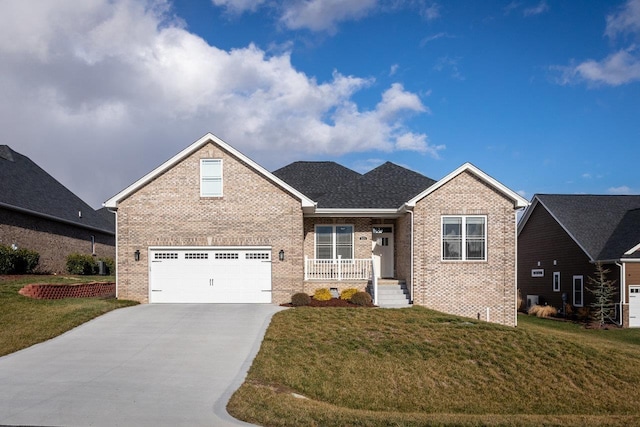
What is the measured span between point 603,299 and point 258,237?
52.8 feet

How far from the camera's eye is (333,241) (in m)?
23.3

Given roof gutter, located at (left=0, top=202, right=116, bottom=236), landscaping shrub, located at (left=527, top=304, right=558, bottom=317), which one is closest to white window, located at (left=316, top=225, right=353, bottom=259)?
landscaping shrub, located at (left=527, top=304, right=558, bottom=317)

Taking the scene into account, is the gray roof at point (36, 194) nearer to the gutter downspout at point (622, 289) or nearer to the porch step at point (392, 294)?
the porch step at point (392, 294)

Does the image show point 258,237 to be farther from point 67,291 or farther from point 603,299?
point 603,299

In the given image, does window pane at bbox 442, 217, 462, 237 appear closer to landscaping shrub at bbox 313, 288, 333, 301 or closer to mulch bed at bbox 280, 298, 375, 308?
mulch bed at bbox 280, 298, 375, 308

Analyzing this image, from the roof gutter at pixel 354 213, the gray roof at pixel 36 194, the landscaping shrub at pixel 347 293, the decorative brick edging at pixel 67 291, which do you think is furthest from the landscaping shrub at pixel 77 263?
the landscaping shrub at pixel 347 293

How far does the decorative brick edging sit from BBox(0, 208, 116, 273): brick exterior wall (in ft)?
20.8

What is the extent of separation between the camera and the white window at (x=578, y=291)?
27.7 m

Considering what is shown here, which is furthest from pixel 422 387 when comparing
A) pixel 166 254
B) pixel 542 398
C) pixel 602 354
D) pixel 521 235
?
pixel 521 235

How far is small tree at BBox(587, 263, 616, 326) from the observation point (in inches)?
974

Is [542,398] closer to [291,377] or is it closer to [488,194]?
[291,377]

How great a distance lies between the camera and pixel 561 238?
98.0ft

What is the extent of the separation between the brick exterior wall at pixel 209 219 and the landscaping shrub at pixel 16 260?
6127 mm

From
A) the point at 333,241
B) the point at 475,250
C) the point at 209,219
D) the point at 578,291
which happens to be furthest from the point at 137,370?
the point at 578,291
